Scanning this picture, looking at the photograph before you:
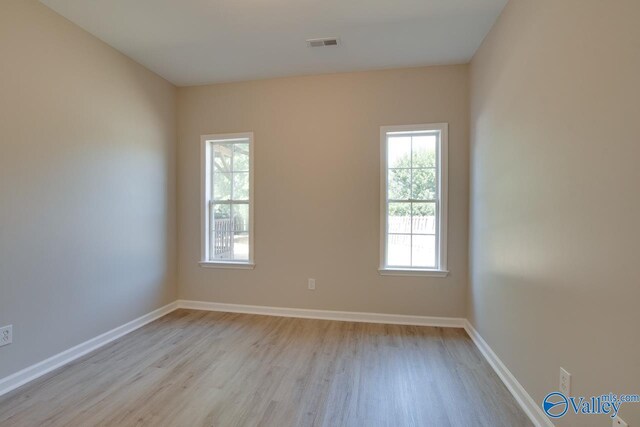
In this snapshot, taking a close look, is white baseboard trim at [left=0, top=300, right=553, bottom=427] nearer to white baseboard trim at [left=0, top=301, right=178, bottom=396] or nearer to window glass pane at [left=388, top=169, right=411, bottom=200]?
white baseboard trim at [left=0, top=301, right=178, bottom=396]

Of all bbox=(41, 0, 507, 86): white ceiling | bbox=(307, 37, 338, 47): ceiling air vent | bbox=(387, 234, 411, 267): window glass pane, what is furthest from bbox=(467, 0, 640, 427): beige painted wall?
bbox=(307, 37, 338, 47): ceiling air vent

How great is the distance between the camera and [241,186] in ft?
11.7

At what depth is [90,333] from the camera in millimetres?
2535

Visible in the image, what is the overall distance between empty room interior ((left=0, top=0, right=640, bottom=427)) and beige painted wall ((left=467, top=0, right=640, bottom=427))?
0.01 meters

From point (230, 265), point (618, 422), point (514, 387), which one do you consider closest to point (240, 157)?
point (230, 265)

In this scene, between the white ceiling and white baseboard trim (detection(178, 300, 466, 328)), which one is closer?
the white ceiling

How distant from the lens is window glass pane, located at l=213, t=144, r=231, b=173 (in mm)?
3600

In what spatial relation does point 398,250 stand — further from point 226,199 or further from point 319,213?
point 226,199

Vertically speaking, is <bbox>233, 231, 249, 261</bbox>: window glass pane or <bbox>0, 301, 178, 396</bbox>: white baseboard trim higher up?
<bbox>233, 231, 249, 261</bbox>: window glass pane

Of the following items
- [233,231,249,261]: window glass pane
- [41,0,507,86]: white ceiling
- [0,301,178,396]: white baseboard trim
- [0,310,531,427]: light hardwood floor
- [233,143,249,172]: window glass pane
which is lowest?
[0,310,531,427]: light hardwood floor

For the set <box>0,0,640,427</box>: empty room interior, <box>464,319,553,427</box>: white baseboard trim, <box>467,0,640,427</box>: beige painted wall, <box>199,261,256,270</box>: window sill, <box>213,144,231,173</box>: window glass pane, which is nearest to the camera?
<box>467,0,640,427</box>: beige painted wall

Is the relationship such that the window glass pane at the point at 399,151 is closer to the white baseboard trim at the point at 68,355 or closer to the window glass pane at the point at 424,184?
the window glass pane at the point at 424,184

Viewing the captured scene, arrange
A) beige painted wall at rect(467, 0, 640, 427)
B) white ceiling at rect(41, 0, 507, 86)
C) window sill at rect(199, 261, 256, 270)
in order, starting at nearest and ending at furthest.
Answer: beige painted wall at rect(467, 0, 640, 427) < white ceiling at rect(41, 0, 507, 86) < window sill at rect(199, 261, 256, 270)

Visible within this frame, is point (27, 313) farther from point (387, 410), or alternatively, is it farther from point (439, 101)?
point (439, 101)
